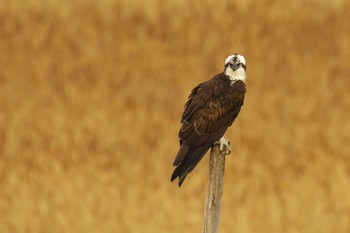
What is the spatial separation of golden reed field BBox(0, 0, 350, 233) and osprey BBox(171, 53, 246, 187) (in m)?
2.85

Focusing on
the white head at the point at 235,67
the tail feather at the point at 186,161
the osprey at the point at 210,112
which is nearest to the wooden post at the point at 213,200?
the tail feather at the point at 186,161

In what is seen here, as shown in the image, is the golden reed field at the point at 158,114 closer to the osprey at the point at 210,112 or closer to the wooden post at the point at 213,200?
the osprey at the point at 210,112

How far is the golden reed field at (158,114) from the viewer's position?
12.6 m

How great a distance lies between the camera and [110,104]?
15781mm

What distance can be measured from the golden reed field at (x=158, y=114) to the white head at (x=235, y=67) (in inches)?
111

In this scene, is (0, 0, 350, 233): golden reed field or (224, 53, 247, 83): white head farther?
(0, 0, 350, 233): golden reed field

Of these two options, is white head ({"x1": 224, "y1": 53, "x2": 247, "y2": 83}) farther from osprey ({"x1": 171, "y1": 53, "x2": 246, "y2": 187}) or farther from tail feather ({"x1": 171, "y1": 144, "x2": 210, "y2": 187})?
tail feather ({"x1": 171, "y1": 144, "x2": 210, "y2": 187})

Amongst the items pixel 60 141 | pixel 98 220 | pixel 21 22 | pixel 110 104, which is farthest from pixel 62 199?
pixel 21 22

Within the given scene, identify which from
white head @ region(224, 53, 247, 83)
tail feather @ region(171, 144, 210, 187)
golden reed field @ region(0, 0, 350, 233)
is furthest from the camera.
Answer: golden reed field @ region(0, 0, 350, 233)

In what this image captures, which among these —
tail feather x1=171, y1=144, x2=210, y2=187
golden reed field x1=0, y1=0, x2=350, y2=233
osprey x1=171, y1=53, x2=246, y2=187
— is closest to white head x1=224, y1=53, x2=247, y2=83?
osprey x1=171, y1=53, x2=246, y2=187

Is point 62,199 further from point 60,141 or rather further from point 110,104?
point 110,104

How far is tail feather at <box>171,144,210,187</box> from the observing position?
8.34 metres

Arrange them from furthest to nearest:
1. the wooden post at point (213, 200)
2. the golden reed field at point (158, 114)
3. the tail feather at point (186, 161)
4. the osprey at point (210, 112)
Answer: the golden reed field at point (158, 114) < the osprey at point (210, 112) < the tail feather at point (186, 161) < the wooden post at point (213, 200)

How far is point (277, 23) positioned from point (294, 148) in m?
5.08
